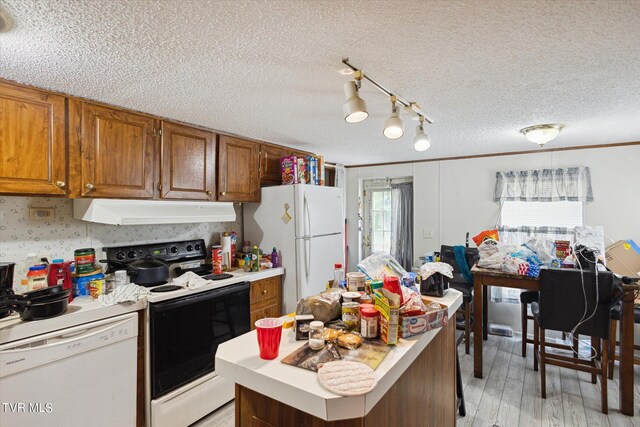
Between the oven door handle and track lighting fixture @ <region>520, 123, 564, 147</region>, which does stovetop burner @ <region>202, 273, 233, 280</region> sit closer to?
the oven door handle

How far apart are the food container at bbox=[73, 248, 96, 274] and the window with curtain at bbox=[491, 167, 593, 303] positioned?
4.15 metres

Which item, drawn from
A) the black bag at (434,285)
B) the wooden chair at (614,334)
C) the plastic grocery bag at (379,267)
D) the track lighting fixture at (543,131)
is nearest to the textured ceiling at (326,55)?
the track lighting fixture at (543,131)

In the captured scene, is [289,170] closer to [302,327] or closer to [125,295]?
[125,295]

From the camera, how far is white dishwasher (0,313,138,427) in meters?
1.51

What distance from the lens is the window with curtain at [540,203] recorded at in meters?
3.41

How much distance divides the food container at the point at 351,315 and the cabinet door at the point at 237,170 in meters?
1.92

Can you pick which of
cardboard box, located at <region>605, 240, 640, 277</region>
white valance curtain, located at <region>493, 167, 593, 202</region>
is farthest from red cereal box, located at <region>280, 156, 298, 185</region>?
cardboard box, located at <region>605, 240, 640, 277</region>

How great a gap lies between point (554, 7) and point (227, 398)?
9.77 feet

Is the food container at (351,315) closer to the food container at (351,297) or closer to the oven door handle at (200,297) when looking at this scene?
the food container at (351,297)

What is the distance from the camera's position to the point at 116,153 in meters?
2.11

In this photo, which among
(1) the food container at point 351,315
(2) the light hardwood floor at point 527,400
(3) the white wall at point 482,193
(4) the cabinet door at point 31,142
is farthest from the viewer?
(3) the white wall at point 482,193

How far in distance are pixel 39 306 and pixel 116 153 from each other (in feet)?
3.37

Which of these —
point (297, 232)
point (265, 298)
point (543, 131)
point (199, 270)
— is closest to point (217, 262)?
point (199, 270)

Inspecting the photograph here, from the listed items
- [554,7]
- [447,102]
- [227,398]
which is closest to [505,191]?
[447,102]
